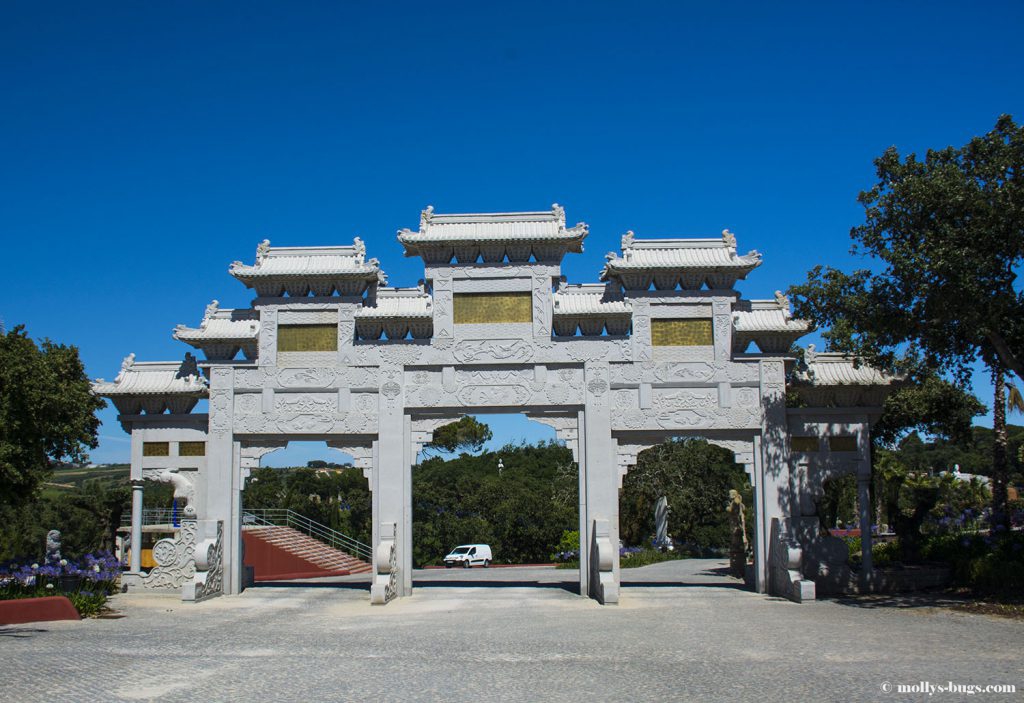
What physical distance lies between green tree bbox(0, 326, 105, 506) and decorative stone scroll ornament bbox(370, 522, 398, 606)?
571 cm

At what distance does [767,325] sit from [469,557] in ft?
55.7

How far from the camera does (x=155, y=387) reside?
59.5 ft

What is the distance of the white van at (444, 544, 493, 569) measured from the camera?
3123cm

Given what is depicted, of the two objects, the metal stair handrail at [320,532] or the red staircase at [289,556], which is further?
the metal stair handrail at [320,532]

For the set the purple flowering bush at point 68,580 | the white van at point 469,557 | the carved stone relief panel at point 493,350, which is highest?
the carved stone relief panel at point 493,350

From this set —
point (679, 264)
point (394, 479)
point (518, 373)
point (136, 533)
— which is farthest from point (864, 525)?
point (136, 533)

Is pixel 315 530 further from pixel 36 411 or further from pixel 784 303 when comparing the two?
pixel 784 303

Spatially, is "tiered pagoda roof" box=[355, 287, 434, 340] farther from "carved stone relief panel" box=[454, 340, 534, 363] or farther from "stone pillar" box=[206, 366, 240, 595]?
"stone pillar" box=[206, 366, 240, 595]

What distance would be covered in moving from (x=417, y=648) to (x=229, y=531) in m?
7.70

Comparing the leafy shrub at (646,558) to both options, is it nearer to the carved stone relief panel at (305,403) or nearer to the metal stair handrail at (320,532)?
the metal stair handrail at (320,532)

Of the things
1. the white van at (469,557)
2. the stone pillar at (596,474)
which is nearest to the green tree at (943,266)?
the stone pillar at (596,474)

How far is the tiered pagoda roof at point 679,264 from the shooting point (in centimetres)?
1741

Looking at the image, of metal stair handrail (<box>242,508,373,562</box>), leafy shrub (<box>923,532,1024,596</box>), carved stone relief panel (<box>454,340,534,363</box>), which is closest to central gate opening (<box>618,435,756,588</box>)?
metal stair handrail (<box>242,508,373,562</box>)

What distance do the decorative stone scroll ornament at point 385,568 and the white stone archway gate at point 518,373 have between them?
8cm
